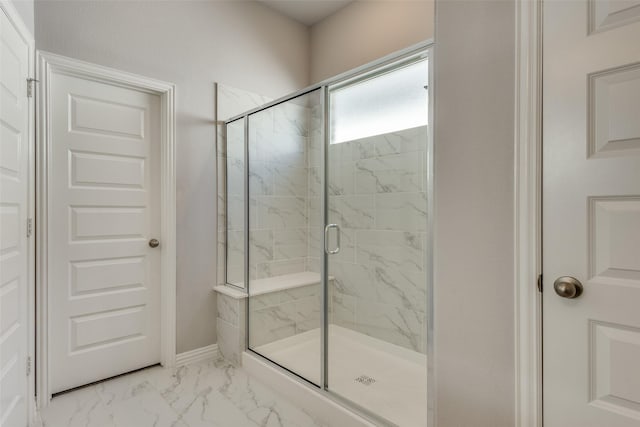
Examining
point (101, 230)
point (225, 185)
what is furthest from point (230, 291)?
point (101, 230)

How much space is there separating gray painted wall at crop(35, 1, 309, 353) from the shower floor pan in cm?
68

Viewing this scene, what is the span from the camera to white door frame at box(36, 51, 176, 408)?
2.05 meters

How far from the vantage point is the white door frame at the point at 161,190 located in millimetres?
2055

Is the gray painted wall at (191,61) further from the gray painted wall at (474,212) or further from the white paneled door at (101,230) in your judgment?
the gray painted wall at (474,212)

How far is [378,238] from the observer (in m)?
2.70

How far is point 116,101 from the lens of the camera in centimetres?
242

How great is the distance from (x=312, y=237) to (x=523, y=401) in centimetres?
168

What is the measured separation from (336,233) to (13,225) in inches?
65.0

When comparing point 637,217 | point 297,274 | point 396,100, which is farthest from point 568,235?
point 297,274

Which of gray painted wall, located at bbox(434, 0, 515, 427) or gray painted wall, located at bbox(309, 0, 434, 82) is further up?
gray painted wall, located at bbox(309, 0, 434, 82)

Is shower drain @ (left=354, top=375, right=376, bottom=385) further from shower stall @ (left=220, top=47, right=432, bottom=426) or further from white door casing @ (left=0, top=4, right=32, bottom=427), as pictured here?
white door casing @ (left=0, top=4, right=32, bottom=427)

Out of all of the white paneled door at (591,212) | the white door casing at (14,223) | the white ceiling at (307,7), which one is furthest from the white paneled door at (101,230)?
the white paneled door at (591,212)

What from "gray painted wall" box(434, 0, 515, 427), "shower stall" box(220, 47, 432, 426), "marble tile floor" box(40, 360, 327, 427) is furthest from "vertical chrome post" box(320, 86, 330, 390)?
"gray painted wall" box(434, 0, 515, 427)

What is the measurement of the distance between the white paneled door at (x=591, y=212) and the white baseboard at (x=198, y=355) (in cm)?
231
